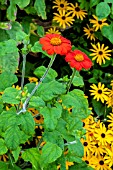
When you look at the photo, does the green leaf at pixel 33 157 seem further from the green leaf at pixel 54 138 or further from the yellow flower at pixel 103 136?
the yellow flower at pixel 103 136

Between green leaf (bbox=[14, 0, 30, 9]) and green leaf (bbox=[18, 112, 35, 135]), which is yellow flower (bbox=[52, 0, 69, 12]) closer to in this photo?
green leaf (bbox=[14, 0, 30, 9])

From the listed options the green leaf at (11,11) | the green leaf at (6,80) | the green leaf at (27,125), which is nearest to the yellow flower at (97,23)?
the green leaf at (11,11)

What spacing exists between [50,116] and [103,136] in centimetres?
65

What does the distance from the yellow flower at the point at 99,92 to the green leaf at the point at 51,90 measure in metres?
0.75

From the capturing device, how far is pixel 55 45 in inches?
64.9

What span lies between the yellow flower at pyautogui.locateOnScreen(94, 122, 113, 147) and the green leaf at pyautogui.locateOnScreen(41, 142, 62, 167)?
0.60 meters

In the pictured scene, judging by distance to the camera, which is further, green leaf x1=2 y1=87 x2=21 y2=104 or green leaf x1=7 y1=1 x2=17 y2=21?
green leaf x1=7 y1=1 x2=17 y2=21

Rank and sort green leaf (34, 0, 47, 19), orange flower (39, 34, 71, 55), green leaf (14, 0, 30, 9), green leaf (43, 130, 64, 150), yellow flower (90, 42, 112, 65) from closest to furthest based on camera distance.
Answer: orange flower (39, 34, 71, 55) → green leaf (43, 130, 64, 150) → green leaf (14, 0, 30, 9) → green leaf (34, 0, 47, 19) → yellow flower (90, 42, 112, 65)

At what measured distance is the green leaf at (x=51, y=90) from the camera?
68.7 inches

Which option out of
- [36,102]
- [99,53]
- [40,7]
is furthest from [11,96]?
[99,53]

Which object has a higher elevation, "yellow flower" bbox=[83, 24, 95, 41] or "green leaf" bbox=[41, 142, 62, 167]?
"yellow flower" bbox=[83, 24, 95, 41]

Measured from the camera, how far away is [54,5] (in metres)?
2.82

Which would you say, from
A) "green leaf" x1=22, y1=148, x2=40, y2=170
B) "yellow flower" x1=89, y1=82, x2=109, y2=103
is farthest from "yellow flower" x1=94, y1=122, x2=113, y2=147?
"green leaf" x1=22, y1=148, x2=40, y2=170

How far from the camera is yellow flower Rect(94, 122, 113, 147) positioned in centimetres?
231
